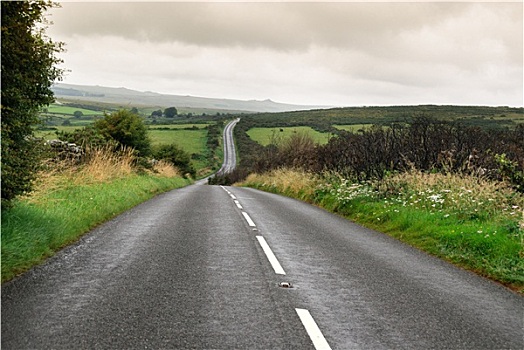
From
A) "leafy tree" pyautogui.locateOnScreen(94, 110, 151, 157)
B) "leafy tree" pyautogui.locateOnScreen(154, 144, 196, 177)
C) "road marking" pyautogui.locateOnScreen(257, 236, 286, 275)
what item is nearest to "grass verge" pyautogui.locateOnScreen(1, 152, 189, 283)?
"road marking" pyautogui.locateOnScreen(257, 236, 286, 275)

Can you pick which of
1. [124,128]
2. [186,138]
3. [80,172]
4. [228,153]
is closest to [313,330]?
[80,172]

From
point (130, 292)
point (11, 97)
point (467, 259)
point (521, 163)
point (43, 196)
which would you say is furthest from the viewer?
point (521, 163)

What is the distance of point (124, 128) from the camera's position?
102 ft

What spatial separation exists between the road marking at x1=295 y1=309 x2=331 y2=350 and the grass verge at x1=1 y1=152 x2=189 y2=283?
12.7ft

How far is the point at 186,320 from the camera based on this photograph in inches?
191

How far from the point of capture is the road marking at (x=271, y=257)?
7.29 meters

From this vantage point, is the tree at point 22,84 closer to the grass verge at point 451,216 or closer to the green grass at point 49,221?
the green grass at point 49,221

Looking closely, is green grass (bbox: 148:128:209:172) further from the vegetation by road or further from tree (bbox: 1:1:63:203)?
tree (bbox: 1:1:63:203)

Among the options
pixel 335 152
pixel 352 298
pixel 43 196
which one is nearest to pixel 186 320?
pixel 352 298

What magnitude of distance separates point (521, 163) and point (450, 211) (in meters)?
5.20

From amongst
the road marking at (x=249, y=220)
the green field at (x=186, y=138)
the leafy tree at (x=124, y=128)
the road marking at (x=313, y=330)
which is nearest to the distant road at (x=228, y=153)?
the green field at (x=186, y=138)

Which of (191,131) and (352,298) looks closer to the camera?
(352,298)

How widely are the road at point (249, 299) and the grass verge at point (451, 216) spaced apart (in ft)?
1.68

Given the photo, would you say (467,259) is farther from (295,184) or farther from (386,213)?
(295,184)
